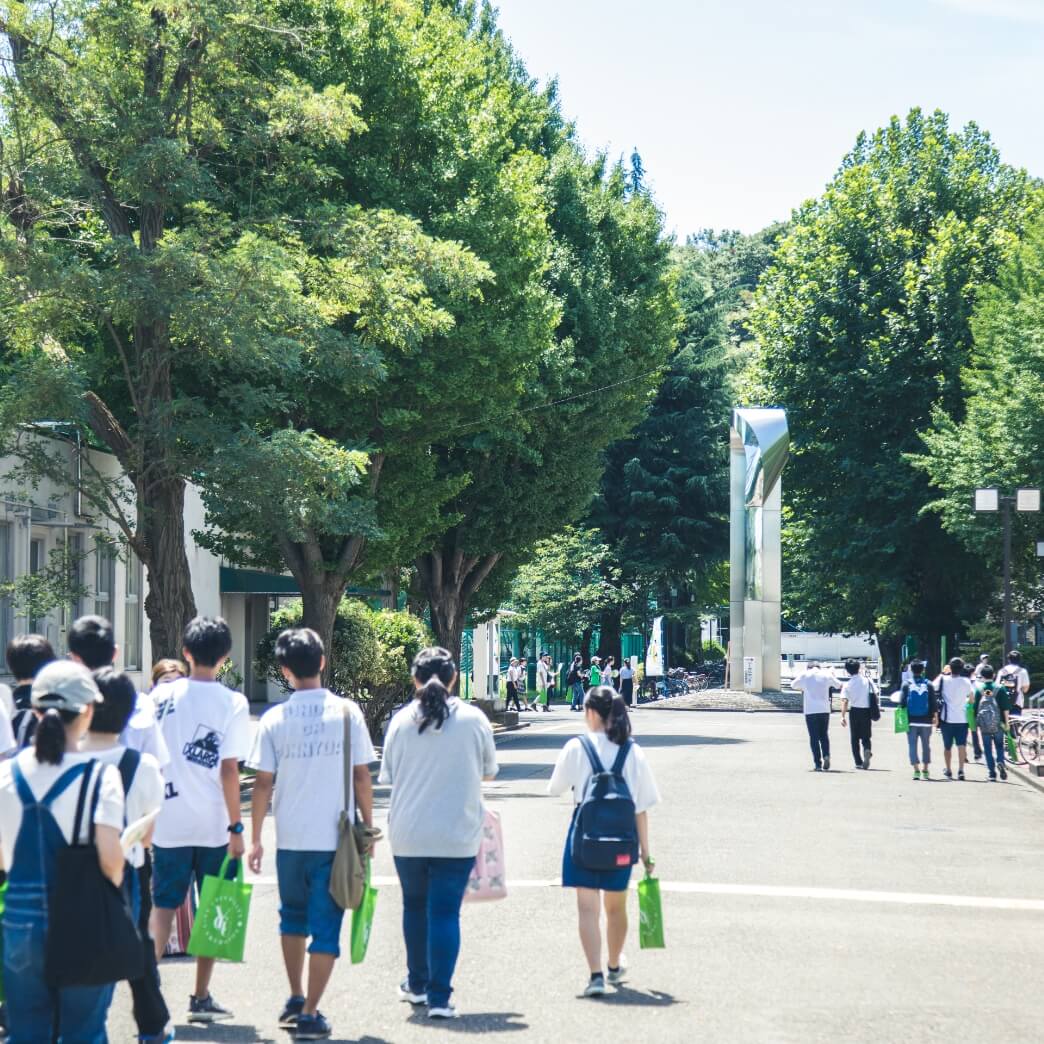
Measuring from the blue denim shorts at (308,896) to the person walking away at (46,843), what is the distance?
171cm

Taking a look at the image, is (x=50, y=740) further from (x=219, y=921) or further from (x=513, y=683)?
(x=513, y=683)

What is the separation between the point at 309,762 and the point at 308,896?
57cm

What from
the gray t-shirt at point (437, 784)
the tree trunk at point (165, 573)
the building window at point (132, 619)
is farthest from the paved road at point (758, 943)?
the building window at point (132, 619)

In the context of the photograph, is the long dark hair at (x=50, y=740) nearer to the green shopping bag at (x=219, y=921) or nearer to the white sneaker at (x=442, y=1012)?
the green shopping bag at (x=219, y=921)

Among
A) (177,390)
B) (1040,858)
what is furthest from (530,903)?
(177,390)

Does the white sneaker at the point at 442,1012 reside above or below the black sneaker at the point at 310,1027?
below

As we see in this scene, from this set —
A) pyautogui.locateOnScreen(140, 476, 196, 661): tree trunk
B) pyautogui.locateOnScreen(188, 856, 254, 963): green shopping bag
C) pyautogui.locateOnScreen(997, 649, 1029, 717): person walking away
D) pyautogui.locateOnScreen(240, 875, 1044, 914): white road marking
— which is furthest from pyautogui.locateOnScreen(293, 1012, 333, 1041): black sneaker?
pyautogui.locateOnScreen(997, 649, 1029, 717): person walking away

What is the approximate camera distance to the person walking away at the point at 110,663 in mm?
→ 6738

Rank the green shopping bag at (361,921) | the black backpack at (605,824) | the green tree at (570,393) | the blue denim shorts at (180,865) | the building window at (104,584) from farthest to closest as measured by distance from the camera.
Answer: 1. the green tree at (570,393)
2. the building window at (104,584)
3. the black backpack at (605,824)
4. the blue denim shorts at (180,865)
5. the green shopping bag at (361,921)

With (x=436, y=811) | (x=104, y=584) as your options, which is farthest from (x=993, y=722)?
(x=436, y=811)

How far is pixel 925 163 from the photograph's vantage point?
51938 millimetres

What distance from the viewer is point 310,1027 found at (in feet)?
22.5

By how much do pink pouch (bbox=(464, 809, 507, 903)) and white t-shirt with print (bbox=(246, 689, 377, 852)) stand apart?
2.79 feet

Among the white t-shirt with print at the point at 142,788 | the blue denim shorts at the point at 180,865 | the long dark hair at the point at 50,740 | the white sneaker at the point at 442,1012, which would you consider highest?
the long dark hair at the point at 50,740
